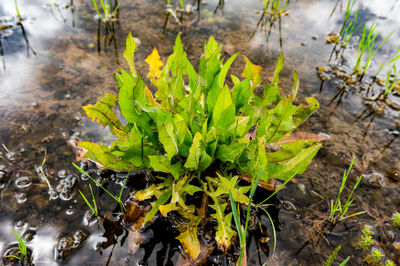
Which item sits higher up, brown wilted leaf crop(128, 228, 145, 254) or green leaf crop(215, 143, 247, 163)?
green leaf crop(215, 143, 247, 163)

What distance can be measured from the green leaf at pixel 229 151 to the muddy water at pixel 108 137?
55 cm

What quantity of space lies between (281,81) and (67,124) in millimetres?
2039

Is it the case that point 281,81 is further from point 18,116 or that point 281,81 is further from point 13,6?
point 13,6

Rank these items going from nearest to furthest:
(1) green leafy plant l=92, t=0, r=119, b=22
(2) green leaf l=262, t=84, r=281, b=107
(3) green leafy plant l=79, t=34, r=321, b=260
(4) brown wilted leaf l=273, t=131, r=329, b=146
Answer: (3) green leafy plant l=79, t=34, r=321, b=260 < (2) green leaf l=262, t=84, r=281, b=107 < (4) brown wilted leaf l=273, t=131, r=329, b=146 < (1) green leafy plant l=92, t=0, r=119, b=22

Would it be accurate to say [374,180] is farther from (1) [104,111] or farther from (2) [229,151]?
(1) [104,111]

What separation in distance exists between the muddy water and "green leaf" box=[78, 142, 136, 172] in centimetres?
22

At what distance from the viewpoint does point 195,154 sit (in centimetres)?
149

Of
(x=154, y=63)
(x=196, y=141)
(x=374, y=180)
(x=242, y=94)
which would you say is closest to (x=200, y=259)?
(x=196, y=141)

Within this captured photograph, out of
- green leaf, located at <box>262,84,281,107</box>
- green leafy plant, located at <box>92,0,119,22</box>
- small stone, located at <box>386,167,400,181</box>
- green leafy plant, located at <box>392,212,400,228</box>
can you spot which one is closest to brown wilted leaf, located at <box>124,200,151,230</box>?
green leaf, located at <box>262,84,281,107</box>

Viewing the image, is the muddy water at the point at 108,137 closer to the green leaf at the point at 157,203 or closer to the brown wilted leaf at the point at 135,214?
the brown wilted leaf at the point at 135,214

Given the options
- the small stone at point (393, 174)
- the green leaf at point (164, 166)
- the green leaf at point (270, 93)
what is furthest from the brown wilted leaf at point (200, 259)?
the small stone at point (393, 174)

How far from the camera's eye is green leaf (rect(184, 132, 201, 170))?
4.68 feet

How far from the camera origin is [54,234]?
1646mm

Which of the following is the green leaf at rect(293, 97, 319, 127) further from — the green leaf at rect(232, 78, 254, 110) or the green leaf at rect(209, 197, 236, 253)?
the green leaf at rect(209, 197, 236, 253)
